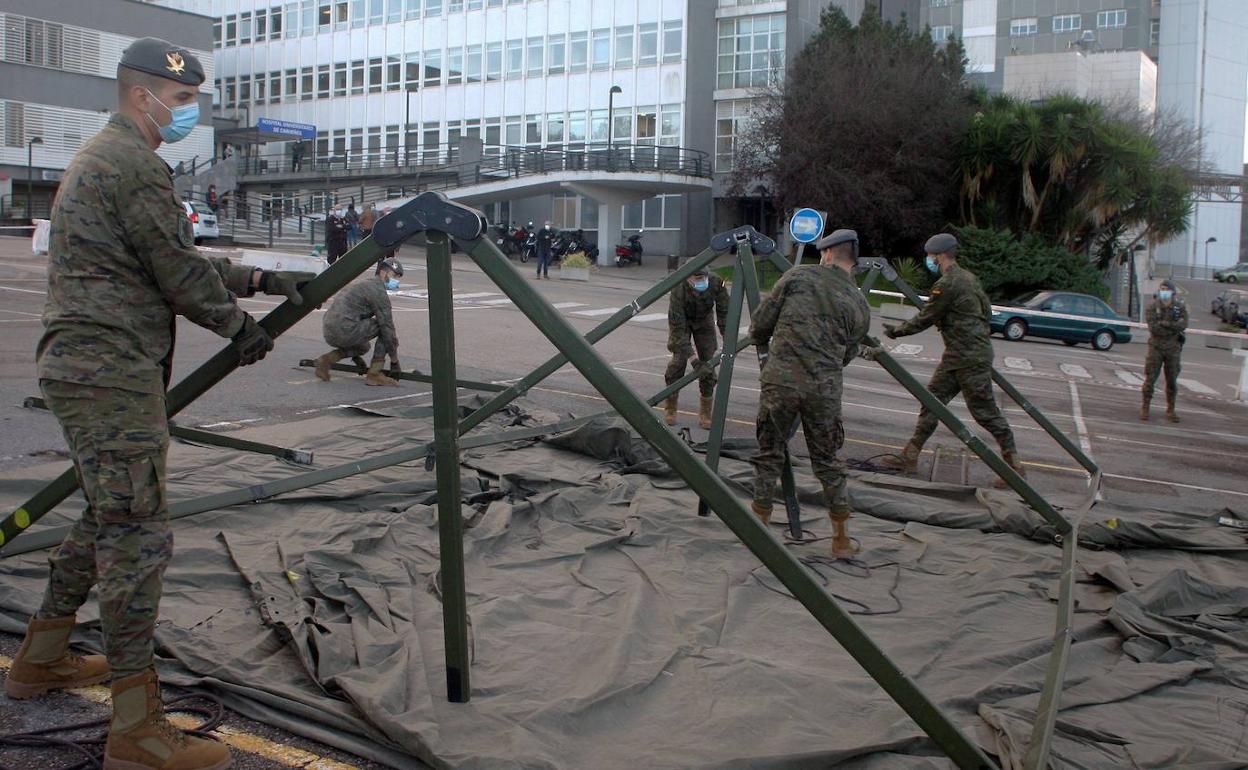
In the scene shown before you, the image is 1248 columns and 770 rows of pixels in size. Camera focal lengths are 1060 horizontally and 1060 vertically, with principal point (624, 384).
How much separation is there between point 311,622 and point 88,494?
1.28 metres

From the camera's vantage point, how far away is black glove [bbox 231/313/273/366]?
3674mm

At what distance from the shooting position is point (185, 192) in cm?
4716

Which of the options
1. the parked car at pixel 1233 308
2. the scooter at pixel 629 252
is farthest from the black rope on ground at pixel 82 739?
the parked car at pixel 1233 308

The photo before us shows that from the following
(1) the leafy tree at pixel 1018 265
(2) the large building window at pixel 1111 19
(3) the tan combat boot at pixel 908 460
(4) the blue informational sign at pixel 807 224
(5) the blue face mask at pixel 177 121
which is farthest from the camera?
(2) the large building window at pixel 1111 19

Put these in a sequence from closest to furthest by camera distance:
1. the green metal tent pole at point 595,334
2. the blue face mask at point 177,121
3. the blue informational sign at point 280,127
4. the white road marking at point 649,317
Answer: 1. the blue face mask at point 177,121
2. the green metal tent pole at point 595,334
3. the white road marking at point 649,317
4. the blue informational sign at point 280,127

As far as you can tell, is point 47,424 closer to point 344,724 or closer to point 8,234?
point 344,724

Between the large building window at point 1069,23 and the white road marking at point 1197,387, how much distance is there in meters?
66.6

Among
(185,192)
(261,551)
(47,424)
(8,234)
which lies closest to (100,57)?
(185,192)

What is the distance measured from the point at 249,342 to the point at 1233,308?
149ft

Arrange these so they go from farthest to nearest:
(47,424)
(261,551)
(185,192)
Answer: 1. (185,192)
2. (47,424)
3. (261,551)

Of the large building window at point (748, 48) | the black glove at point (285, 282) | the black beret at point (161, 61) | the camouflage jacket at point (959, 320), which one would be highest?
the large building window at point (748, 48)

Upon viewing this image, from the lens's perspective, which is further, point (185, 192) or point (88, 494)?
point (185, 192)

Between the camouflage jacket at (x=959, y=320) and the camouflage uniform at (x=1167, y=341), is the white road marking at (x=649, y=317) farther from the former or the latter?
the camouflage jacket at (x=959, y=320)

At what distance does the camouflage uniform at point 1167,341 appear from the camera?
13.9m
